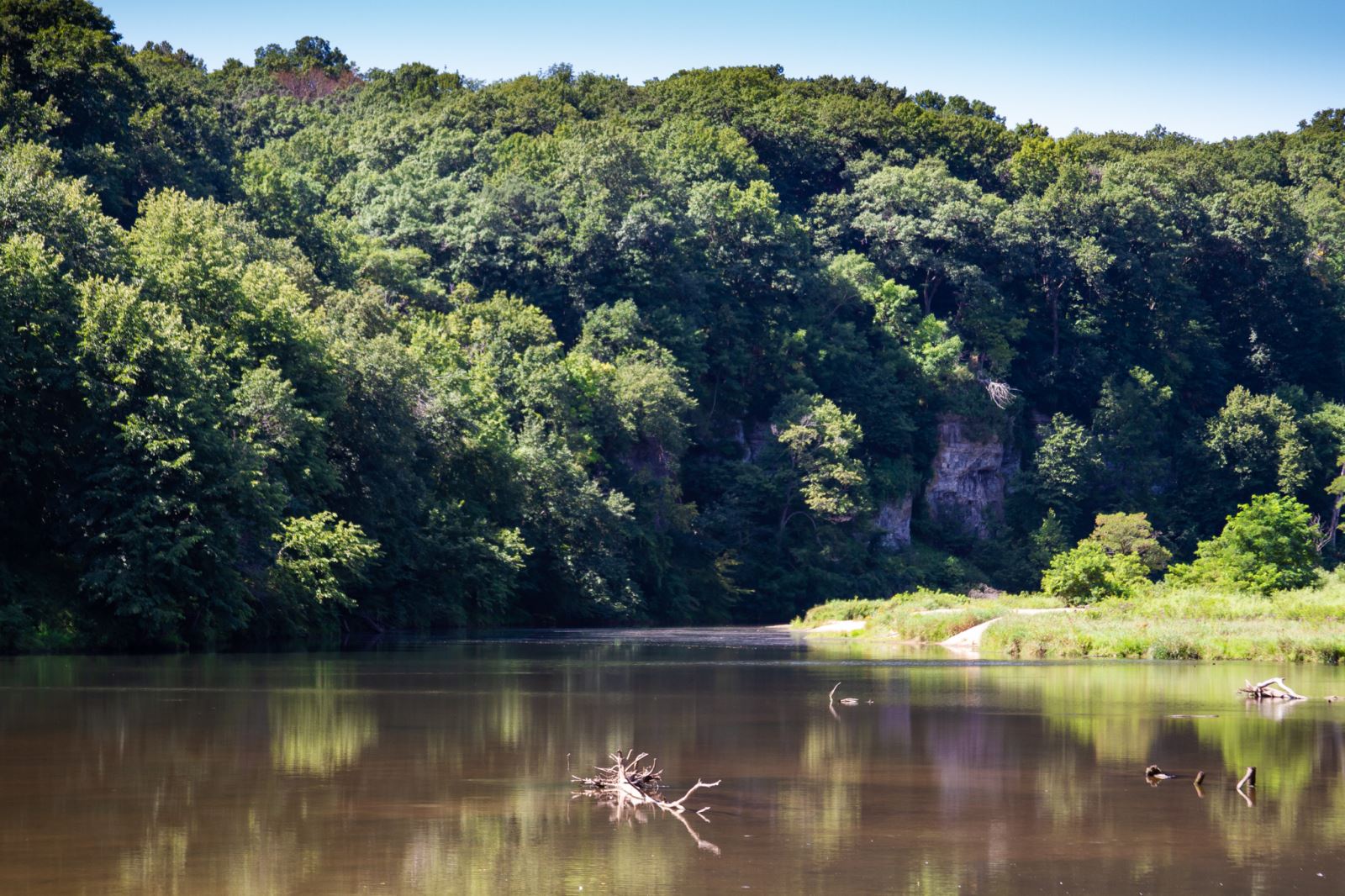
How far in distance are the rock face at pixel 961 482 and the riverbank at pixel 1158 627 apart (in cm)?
4215

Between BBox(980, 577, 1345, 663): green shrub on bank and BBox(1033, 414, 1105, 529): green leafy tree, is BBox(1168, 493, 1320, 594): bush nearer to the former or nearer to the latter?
BBox(980, 577, 1345, 663): green shrub on bank

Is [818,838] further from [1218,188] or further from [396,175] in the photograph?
[1218,188]

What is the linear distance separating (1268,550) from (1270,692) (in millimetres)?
31266

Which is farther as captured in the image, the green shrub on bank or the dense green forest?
the dense green forest

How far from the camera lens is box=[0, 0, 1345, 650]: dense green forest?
51.6m

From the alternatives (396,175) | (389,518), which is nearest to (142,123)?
(396,175)

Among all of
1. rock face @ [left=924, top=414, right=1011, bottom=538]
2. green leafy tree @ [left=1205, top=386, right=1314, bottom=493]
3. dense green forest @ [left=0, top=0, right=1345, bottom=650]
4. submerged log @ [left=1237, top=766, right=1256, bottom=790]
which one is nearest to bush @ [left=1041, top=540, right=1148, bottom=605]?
dense green forest @ [left=0, top=0, right=1345, bottom=650]

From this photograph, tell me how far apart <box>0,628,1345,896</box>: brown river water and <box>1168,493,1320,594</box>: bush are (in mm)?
26258

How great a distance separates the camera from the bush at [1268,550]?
207ft

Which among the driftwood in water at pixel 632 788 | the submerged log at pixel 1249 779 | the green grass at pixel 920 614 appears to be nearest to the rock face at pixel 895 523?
the green grass at pixel 920 614

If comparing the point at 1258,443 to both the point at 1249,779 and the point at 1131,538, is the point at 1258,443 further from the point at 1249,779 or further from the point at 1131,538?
the point at 1249,779

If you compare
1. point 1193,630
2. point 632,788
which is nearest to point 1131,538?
point 1193,630

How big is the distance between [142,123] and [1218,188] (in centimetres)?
8059

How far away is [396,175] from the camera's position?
11356 cm
